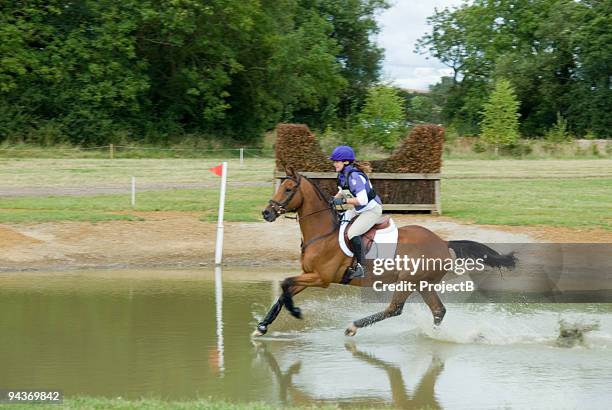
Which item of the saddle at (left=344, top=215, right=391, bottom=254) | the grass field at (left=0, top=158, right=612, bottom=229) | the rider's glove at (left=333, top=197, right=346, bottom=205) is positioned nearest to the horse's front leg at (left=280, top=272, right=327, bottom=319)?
the saddle at (left=344, top=215, right=391, bottom=254)

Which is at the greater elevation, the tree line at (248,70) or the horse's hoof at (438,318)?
the tree line at (248,70)

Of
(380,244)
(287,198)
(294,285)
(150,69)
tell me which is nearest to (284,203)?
(287,198)

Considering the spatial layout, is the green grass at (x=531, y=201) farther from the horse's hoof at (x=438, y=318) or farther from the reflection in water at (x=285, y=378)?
the reflection in water at (x=285, y=378)

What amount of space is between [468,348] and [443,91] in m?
70.6

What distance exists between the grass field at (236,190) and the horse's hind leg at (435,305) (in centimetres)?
968

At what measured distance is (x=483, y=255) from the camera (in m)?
12.4

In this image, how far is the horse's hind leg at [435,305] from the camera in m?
11.9

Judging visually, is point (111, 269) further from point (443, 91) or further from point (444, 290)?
point (443, 91)

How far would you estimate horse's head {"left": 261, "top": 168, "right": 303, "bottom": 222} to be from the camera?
11883 mm

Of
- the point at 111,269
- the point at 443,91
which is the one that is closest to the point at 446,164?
the point at 111,269

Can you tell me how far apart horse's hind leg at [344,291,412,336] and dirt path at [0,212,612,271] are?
6661 millimetres

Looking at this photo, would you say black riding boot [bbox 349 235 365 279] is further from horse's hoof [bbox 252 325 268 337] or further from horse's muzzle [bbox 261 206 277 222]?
horse's hoof [bbox 252 325 268 337]

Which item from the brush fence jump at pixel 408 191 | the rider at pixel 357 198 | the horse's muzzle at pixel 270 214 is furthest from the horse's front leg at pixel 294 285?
the brush fence jump at pixel 408 191

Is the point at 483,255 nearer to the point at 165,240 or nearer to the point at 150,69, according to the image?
the point at 165,240
